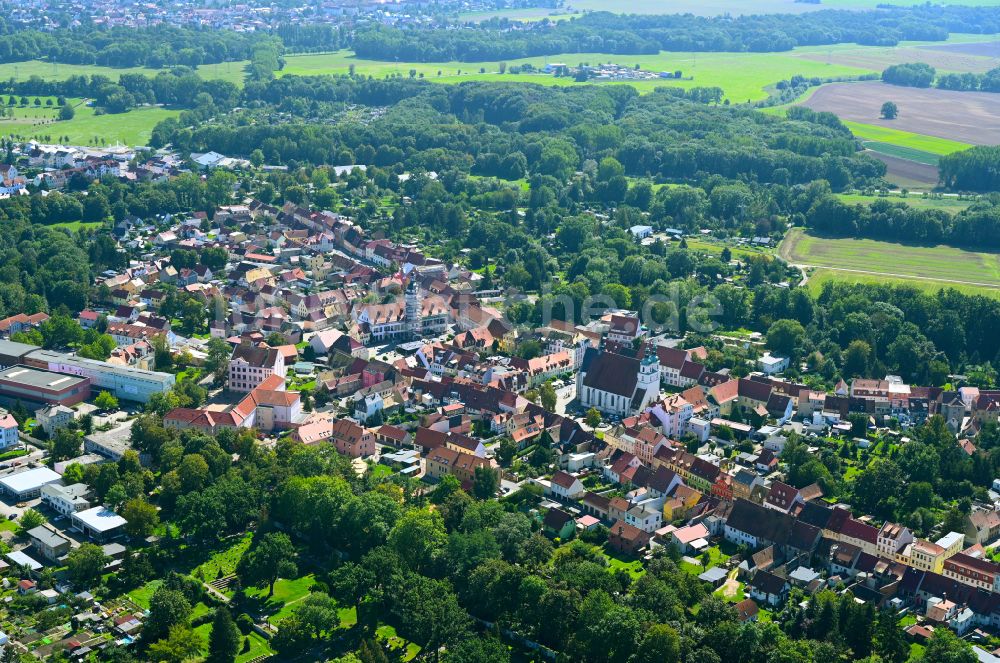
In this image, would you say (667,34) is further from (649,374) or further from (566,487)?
(566,487)

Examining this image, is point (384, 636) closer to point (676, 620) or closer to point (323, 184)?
point (676, 620)

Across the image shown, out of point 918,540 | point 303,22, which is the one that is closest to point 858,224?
point 918,540

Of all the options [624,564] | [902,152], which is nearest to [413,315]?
[624,564]

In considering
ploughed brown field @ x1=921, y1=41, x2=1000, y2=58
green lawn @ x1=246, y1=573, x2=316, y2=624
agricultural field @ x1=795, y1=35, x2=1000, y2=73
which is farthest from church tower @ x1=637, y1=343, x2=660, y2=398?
ploughed brown field @ x1=921, y1=41, x2=1000, y2=58

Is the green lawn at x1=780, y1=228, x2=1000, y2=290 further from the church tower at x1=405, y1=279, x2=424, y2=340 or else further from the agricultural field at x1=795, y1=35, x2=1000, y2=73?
the agricultural field at x1=795, y1=35, x2=1000, y2=73

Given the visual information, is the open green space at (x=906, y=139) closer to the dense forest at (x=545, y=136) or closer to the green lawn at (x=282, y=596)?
the dense forest at (x=545, y=136)

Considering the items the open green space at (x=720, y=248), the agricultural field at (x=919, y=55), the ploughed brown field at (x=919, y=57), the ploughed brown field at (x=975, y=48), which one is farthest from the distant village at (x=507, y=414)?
the ploughed brown field at (x=975, y=48)
